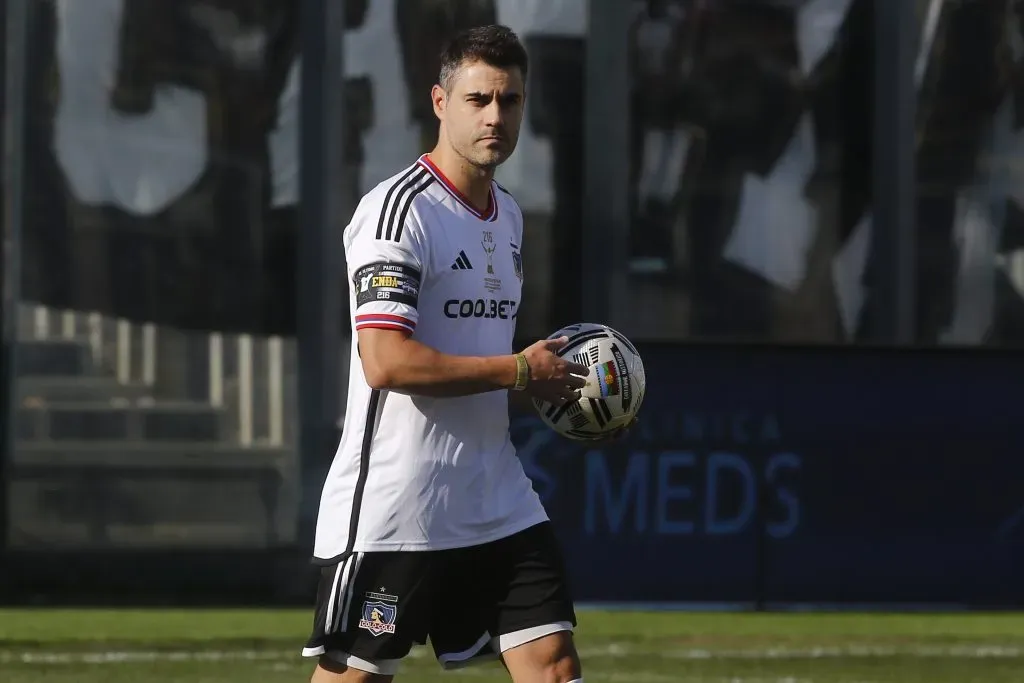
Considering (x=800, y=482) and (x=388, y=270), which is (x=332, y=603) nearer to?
(x=388, y=270)

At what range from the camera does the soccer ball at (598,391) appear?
518 centimetres

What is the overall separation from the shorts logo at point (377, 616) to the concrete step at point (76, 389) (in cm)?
818

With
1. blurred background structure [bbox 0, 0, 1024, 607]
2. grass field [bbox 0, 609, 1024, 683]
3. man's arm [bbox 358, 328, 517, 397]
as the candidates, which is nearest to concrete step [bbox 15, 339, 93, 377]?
blurred background structure [bbox 0, 0, 1024, 607]

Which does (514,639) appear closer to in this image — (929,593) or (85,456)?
(929,593)

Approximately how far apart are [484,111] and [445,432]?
0.79m

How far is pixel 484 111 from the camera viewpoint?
4812 mm

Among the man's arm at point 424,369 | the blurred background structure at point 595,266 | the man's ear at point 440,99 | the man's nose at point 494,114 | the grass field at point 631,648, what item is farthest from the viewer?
the blurred background structure at point 595,266

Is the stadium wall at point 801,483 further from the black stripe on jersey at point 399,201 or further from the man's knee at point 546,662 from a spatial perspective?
the black stripe on jersey at point 399,201

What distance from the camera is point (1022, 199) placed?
1365 cm

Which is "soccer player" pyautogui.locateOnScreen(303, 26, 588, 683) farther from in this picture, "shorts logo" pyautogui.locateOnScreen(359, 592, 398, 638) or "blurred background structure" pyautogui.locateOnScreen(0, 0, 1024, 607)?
"blurred background structure" pyautogui.locateOnScreen(0, 0, 1024, 607)

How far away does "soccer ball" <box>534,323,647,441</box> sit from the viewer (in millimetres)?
5180

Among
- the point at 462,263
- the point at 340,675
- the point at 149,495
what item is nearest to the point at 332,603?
the point at 340,675

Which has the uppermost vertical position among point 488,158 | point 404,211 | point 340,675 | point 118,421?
point 488,158

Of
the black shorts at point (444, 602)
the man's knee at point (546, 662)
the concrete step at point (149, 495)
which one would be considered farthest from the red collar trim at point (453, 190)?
the concrete step at point (149, 495)
